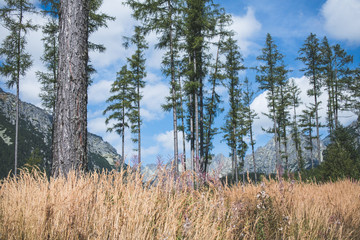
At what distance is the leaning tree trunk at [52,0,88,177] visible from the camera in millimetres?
3758

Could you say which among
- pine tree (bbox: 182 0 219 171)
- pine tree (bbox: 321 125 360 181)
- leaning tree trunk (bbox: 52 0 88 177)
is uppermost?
pine tree (bbox: 182 0 219 171)

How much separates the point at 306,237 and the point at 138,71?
1872 cm

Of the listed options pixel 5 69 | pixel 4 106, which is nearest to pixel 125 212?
pixel 5 69

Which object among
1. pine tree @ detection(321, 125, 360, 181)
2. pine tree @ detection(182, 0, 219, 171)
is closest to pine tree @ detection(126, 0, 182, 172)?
pine tree @ detection(182, 0, 219, 171)

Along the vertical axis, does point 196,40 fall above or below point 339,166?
above

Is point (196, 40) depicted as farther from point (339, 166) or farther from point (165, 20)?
point (339, 166)

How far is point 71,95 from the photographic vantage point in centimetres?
386

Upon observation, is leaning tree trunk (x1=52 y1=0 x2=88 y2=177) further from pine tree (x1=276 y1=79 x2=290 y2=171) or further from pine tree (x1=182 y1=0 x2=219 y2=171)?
pine tree (x1=276 y1=79 x2=290 y2=171)

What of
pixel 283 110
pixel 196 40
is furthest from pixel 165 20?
pixel 283 110

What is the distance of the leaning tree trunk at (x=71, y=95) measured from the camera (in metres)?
3.76

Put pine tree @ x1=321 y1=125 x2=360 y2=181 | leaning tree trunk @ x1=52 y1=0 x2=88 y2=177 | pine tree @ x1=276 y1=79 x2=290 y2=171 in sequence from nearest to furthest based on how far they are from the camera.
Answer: leaning tree trunk @ x1=52 y1=0 x2=88 y2=177 → pine tree @ x1=321 y1=125 x2=360 y2=181 → pine tree @ x1=276 y1=79 x2=290 y2=171

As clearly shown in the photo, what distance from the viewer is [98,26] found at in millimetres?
13102

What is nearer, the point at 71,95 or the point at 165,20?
the point at 71,95

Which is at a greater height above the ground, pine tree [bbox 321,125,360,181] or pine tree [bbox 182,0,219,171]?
pine tree [bbox 182,0,219,171]
